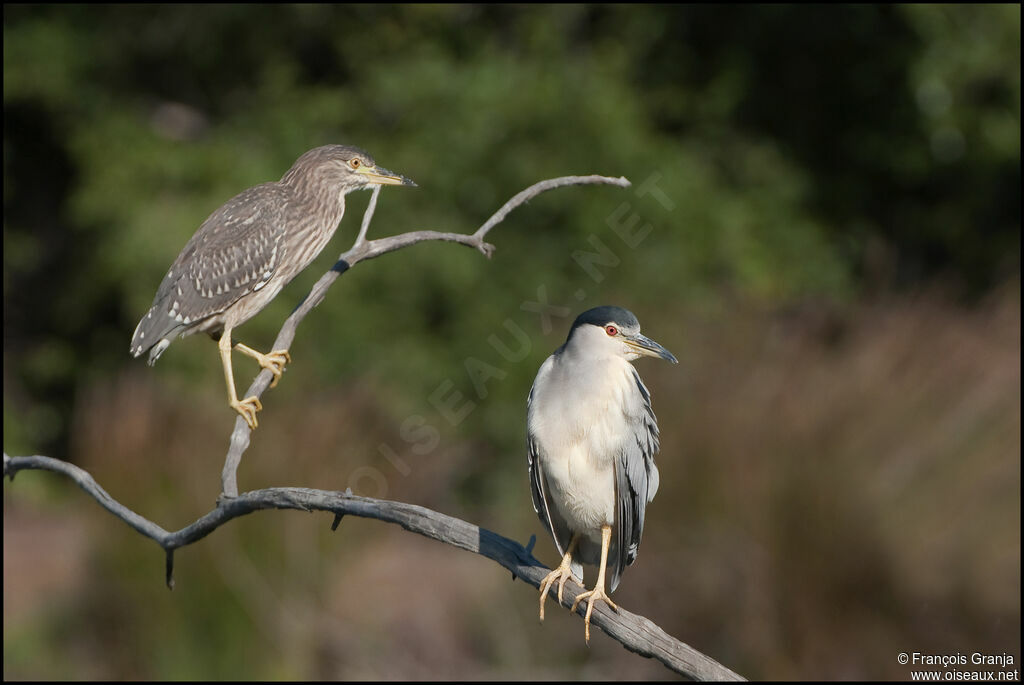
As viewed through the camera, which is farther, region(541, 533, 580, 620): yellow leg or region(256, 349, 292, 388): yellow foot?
region(256, 349, 292, 388): yellow foot

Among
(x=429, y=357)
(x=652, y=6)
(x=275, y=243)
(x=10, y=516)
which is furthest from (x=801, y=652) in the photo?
(x=10, y=516)

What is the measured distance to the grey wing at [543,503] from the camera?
266cm

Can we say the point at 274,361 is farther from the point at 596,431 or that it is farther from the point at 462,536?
the point at 462,536

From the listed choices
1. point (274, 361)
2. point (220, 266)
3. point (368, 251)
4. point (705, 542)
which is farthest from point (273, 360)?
point (705, 542)

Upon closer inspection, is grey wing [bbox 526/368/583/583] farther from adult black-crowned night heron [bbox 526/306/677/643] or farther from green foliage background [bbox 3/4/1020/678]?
green foliage background [bbox 3/4/1020/678]

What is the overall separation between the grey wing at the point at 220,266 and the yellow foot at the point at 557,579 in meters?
1.36

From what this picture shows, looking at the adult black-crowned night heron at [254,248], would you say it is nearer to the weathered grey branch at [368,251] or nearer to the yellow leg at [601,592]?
the weathered grey branch at [368,251]

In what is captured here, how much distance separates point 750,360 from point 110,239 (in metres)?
6.15

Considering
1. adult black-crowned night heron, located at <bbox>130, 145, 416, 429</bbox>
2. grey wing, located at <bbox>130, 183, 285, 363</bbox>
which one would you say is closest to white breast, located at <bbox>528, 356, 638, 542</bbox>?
adult black-crowned night heron, located at <bbox>130, 145, 416, 429</bbox>

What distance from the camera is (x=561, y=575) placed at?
2.68m

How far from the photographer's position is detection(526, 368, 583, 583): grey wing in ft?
8.72

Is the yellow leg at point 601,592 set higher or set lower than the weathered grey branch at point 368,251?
lower

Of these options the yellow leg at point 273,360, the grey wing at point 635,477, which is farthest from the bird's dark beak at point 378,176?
the grey wing at point 635,477

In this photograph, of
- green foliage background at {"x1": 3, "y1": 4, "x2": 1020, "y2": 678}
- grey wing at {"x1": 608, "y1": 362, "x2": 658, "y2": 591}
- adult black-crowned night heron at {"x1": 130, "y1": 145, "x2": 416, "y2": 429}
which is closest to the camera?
grey wing at {"x1": 608, "y1": 362, "x2": 658, "y2": 591}
